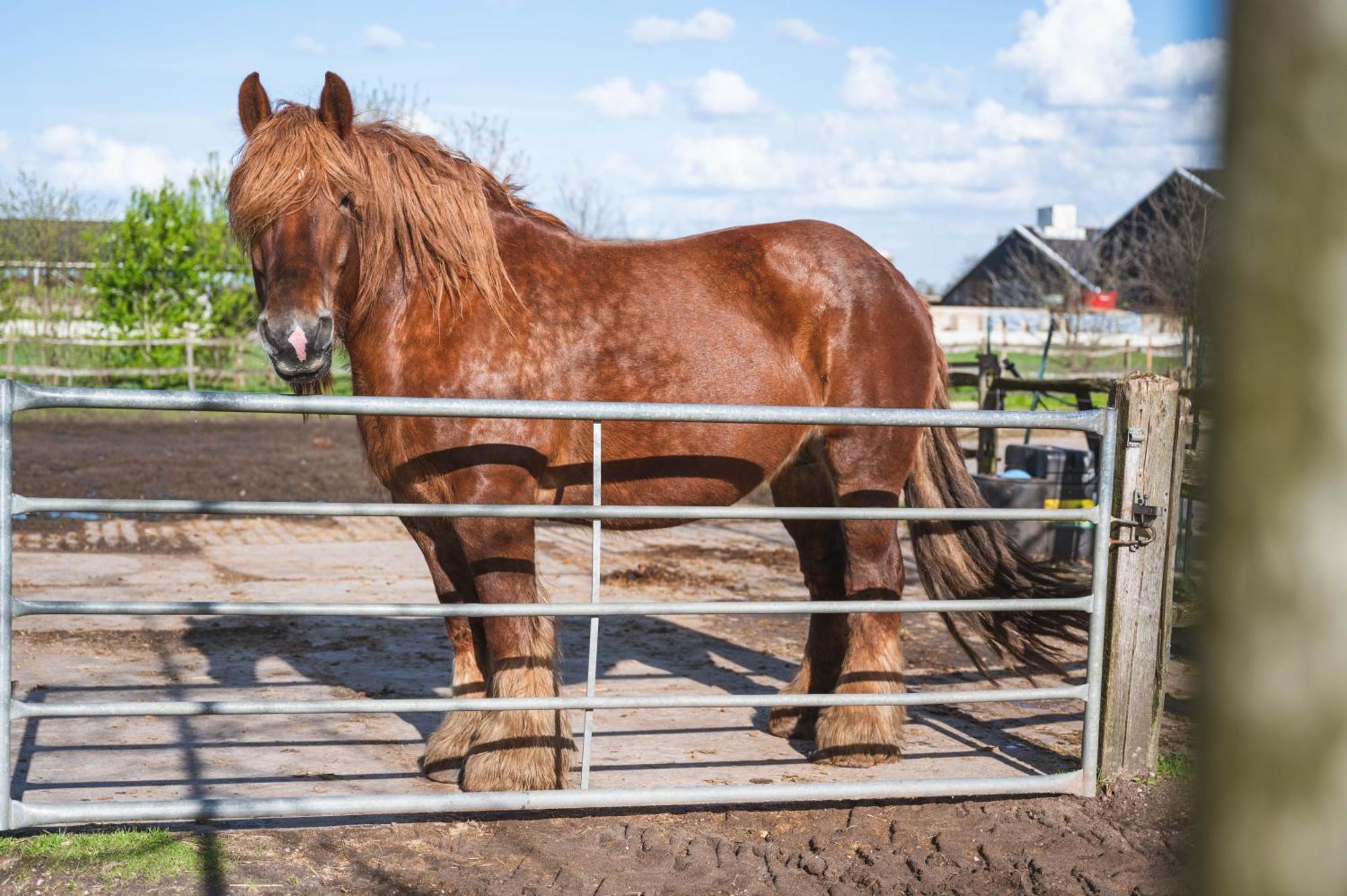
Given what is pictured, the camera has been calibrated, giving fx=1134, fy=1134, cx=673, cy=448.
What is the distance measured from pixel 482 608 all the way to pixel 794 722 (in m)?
1.91

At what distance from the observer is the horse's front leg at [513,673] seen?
3895 millimetres

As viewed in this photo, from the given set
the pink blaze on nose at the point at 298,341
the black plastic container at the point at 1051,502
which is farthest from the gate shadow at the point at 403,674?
the black plastic container at the point at 1051,502

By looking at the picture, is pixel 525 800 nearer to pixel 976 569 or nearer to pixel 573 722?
pixel 573 722

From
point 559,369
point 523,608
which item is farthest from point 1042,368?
point 523,608

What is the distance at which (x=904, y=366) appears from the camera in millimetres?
4641

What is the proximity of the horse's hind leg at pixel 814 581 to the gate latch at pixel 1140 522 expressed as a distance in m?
1.23

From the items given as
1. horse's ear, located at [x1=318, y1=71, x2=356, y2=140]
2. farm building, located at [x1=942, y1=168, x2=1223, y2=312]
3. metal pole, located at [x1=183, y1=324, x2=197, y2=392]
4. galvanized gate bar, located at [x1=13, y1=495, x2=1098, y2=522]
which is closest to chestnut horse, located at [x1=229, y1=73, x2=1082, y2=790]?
horse's ear, located at [x1=318, y1=71, x2=356, y2=140]

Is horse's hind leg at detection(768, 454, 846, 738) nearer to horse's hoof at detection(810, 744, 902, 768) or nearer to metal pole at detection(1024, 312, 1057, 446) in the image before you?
horse's hoof at detection(810, 744, 902, 768)

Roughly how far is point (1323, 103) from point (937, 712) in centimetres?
506

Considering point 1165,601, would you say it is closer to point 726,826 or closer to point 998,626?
point 998,626

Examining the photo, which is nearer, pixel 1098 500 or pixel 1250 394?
pixel 1250 394

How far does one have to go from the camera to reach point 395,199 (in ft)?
13.3

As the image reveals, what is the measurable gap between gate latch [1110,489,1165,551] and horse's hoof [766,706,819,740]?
150 centimetres

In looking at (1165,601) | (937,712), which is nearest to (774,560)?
(937,712)
